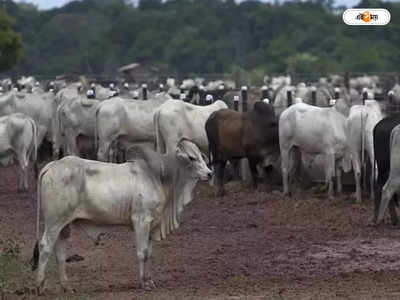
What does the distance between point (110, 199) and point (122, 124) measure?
994cm

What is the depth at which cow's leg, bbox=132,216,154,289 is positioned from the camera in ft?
38.6

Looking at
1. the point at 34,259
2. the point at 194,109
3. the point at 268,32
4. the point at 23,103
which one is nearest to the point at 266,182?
the point at 194,109

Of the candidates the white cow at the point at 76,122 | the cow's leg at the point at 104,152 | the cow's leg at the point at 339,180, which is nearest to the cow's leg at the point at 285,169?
the cow's leg at the point at 339,180

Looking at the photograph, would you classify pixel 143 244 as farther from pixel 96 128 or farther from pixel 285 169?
pixel 96 128

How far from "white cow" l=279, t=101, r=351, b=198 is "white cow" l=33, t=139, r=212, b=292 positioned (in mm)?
7067

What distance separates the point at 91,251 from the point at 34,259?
2109mm

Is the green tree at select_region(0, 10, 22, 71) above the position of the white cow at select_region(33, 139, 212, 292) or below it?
above

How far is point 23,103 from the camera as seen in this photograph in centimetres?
2570

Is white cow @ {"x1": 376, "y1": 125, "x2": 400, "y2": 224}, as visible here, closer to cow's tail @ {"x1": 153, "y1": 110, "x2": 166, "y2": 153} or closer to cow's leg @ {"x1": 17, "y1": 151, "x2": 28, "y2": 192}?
cow's tail @ {"x1": 153, "y1": 110, "x2": 166, "y2": 153}

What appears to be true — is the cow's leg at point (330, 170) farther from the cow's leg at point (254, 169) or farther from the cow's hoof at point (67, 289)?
the cow's hoof at point (67, 289)

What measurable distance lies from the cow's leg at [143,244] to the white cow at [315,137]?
7.35 metres

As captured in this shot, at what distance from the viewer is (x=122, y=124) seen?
71.1 ft

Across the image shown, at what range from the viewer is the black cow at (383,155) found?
15555 millimetres

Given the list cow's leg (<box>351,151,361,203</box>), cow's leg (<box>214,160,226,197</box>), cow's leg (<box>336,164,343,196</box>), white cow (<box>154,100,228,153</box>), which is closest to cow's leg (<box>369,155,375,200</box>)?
cow's leg (<box>351,151,361,203</box>)
